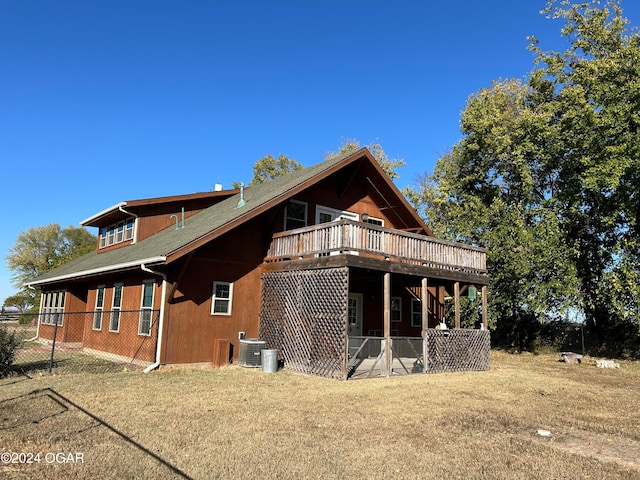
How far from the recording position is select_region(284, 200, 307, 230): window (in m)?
15.9

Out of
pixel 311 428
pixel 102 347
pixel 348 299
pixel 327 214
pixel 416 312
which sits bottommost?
pixel 311 428

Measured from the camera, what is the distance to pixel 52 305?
75.7 feet

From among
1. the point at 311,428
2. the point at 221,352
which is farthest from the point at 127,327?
the point at 311,428

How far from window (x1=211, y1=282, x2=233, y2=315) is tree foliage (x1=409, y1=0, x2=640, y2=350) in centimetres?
1248

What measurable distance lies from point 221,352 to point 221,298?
1.57 m

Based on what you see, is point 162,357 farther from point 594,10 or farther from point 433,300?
point 594,10

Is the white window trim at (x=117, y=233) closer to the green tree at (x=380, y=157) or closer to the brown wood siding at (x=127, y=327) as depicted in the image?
the brown wood siding at (x=127, y=327)

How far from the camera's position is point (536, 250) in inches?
789

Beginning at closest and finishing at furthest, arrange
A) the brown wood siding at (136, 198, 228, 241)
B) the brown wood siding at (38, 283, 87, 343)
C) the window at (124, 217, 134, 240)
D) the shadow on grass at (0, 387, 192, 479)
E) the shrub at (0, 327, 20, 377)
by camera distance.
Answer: the shadow on grass at (0, 387, 192, 479), the shrub at (0, 327, 20, 377), the brown wood siding at (136, 198, 228, 241), the window at (124, 217, 134, 240), the brown wood siding at (38, 283, 87, 343)

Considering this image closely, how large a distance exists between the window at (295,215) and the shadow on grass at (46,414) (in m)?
8.67

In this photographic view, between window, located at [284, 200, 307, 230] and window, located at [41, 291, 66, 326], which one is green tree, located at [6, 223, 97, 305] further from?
window, located at [284, 200, 307, 230]

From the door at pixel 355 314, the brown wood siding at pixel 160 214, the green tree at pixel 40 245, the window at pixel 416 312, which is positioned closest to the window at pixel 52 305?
the brown wood siding at pixel 160 214

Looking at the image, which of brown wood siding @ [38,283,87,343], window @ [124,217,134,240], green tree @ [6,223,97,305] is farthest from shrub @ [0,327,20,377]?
green tree @ [6,223,97,305]

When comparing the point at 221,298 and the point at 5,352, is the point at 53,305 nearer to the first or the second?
the point at 221,298
